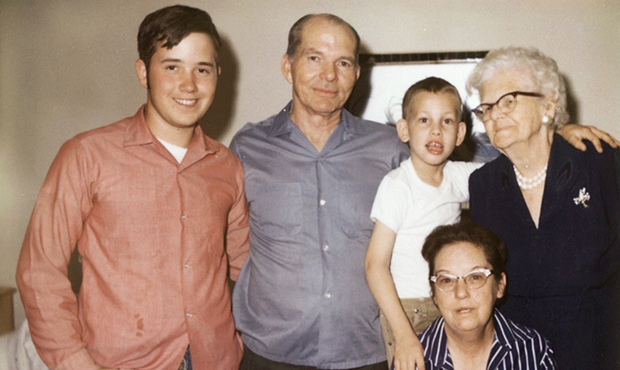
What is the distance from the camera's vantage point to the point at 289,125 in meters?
1.93

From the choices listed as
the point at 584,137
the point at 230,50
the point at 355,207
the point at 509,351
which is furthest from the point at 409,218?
the point at 230,50

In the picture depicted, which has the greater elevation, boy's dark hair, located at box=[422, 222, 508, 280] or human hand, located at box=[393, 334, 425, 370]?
A: boy's dark hair, located at box=[422, 222, 508, 280]

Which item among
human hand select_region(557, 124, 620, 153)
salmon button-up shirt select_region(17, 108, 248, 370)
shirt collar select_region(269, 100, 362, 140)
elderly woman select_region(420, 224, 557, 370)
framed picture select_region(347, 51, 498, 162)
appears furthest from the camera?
framed picture select_region(347, 51, 498, 162)

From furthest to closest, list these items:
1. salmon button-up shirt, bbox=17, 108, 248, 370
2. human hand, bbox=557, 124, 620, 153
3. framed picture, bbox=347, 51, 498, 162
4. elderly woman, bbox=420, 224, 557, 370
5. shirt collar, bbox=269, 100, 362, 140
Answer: framed picture, bbox=347, 51, 498, 162, shirt collar, bbox=269, 100, 362, 140, human hand, bbox=557, 124, 620, 153, elderly woman, bbox=420, 224, 557, 370, salmon button-up shirt, bbox=17, 108, 248, 370

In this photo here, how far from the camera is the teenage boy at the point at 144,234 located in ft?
4.87

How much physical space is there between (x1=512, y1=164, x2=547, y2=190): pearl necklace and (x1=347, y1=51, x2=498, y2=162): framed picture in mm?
894

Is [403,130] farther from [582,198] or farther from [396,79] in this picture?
[396,79]

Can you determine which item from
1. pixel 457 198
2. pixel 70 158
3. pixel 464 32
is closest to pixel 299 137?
pixel 457 198

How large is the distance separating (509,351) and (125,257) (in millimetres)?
1328

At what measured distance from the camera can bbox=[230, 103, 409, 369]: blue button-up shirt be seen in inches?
70.6

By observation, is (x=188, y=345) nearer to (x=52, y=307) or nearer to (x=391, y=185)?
(x=52, y=307)

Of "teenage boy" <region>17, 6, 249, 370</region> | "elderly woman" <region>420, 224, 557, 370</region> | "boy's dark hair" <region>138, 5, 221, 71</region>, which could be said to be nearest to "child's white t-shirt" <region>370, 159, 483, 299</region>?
"elderly woman" <region>420, 224, 557, 370</region>

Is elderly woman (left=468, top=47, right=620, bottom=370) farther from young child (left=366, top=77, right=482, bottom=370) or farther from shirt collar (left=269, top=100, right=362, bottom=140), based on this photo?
shirt collar (left=269, top=100, right=362, bottom=140)

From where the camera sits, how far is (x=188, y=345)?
1670 mm
